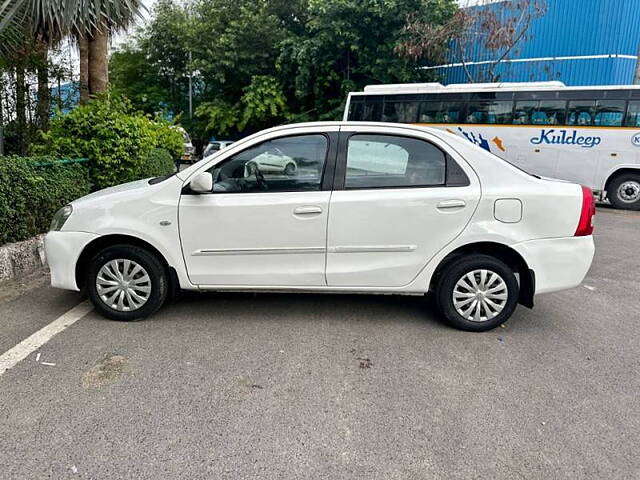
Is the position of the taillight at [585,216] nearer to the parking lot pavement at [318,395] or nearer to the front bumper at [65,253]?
the parking lot pavement at [318,395]

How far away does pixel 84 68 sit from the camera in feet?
31.8

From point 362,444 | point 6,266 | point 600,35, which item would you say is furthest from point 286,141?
point 600,35

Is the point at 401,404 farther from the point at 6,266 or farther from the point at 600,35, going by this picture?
the point at 600,35

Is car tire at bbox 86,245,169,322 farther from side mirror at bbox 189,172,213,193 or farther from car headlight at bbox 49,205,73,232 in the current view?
side mirror at bbox 189,172,213,193

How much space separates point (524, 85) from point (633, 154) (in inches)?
119

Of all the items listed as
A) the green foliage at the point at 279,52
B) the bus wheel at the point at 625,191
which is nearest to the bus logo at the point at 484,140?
the bus wheel at the point at 625,191

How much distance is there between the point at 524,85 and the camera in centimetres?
1198

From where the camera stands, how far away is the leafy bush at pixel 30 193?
15.6ft

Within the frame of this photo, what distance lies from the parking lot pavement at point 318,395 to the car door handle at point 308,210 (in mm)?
927

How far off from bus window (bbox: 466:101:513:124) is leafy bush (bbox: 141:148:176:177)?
7878mm

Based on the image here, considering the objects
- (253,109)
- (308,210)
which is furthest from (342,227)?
(253,109)

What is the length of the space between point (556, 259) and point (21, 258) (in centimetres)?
507

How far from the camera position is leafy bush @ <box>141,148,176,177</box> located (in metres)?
7.92

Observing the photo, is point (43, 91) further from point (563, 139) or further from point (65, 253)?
point (563, 139)
